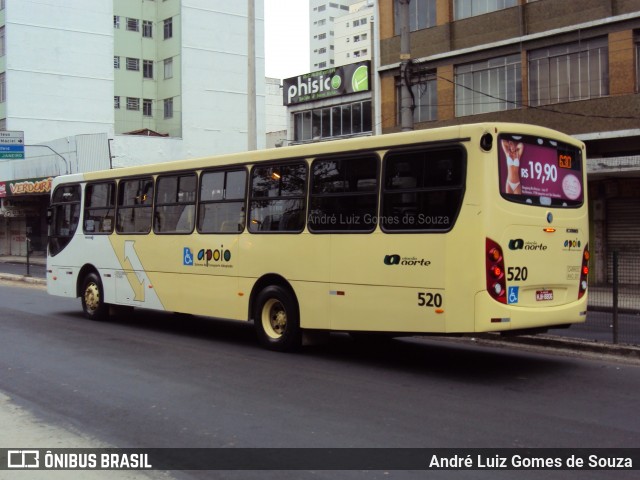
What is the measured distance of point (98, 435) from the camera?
6375 mm

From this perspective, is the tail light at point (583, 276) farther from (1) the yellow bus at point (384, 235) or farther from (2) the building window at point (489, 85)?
(2) the building window at point (489, 85)

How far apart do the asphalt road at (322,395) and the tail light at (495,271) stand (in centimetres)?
112

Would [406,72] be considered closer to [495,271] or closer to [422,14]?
[495,271]

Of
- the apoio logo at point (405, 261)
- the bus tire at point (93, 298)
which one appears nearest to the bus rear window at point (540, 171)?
the apoio logo at point (405, 261)

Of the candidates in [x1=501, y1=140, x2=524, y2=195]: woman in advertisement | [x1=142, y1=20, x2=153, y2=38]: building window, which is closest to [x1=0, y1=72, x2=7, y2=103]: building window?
[x1=142, y1=20, x2=153, y2=38]: building window

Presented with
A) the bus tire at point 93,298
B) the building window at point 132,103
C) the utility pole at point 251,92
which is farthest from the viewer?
the building window at point 132,103

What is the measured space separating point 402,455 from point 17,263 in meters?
39.9

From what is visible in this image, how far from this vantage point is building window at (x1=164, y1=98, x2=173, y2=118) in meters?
56.4

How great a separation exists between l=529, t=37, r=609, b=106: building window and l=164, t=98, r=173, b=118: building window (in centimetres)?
3777

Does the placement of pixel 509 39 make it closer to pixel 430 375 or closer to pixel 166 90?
pixel 430 375

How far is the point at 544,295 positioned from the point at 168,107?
51.3m

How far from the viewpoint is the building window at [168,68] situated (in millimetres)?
56459

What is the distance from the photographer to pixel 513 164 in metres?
8.68

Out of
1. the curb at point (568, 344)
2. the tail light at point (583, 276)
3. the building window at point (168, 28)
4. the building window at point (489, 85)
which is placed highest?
the building window at point (168, 28)
